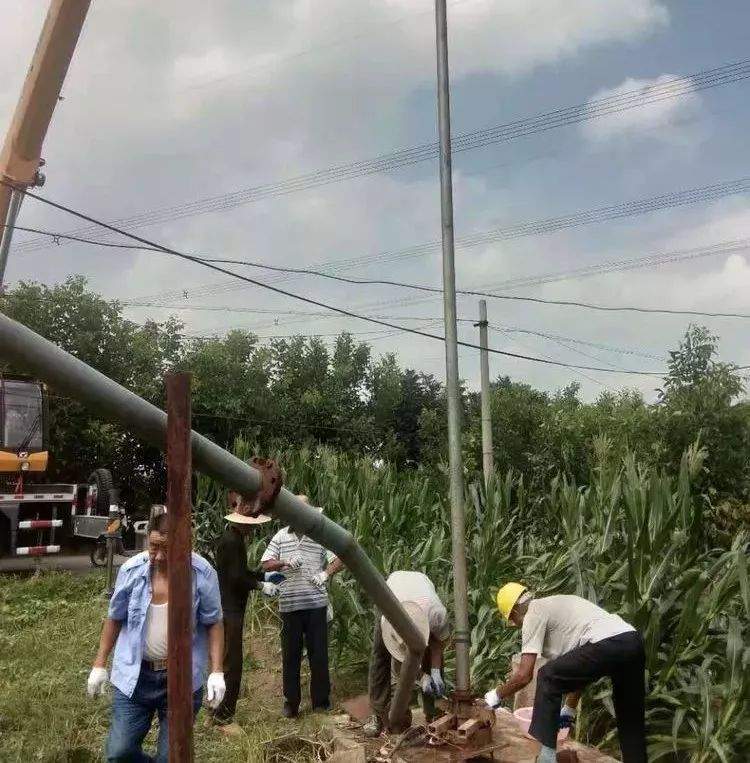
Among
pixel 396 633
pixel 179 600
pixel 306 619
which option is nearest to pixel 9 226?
pixel 306 619

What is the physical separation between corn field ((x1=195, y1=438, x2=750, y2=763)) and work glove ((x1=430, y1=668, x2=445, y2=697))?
38.5 inches

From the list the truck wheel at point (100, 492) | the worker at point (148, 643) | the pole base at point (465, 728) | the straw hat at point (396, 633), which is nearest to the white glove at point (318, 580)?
the straw hat at point (396, 633)

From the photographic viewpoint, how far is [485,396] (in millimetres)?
13414

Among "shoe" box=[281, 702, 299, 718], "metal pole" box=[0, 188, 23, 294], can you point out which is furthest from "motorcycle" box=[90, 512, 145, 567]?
"shoe" box=[281, 702, 299, 718]

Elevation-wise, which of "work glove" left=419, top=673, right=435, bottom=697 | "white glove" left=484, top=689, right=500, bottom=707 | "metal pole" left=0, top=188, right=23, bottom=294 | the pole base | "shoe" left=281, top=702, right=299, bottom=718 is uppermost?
"metal pole" left=0, top=188, right=23, bottom=294

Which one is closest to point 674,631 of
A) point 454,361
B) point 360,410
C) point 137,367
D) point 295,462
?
point 454,361

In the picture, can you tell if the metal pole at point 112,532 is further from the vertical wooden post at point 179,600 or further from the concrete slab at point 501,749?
the vertical wooden post at point 179,600

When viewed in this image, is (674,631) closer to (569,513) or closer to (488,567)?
(569,513)

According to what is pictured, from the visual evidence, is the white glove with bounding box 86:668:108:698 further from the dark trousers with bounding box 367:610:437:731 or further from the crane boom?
the crane boom

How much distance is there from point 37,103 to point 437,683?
28.9 feet

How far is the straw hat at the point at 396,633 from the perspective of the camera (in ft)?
15.6

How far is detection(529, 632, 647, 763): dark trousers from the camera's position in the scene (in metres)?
4.22

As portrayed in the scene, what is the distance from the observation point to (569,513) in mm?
6230

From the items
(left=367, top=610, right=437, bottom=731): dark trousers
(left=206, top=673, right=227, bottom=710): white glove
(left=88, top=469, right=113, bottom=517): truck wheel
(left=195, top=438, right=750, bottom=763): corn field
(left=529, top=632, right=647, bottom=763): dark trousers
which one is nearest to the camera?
(left=206, top=673, right=227, bottom=710): white glove
